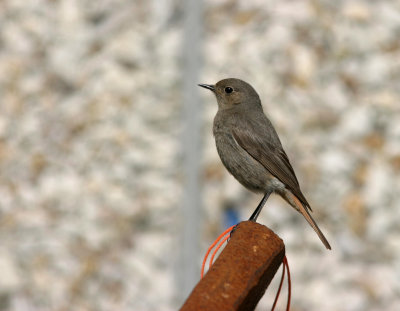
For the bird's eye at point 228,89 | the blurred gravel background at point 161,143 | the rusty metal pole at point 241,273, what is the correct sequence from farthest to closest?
the blurred gravel background at point 161,143
the bird's eye at point 228,89
the rusty metal pole at point 241,273

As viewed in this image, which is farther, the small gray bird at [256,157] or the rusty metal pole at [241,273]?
the small gray bird at [256,157]

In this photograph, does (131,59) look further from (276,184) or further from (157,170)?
(276,184)

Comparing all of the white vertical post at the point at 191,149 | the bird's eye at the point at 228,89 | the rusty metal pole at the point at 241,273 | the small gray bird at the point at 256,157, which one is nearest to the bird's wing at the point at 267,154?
the small gray bird at the point at 256,157

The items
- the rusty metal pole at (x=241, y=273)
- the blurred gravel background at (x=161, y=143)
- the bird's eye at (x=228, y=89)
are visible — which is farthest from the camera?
the blurred gravel background at (x=161, y=143)

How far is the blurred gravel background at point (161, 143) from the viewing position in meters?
7.10

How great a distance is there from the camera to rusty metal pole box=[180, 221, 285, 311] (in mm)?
1926

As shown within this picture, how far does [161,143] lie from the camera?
757 centimetres

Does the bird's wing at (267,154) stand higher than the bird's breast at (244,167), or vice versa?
the bird's wing at (267,154)

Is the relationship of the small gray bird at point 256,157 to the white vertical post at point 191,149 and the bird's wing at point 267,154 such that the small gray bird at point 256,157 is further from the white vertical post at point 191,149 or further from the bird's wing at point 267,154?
the white vertical post at point 191,149

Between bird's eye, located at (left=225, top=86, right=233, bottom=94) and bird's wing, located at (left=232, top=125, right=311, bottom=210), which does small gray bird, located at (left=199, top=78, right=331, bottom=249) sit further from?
bird's eye, located at (left=225, top=86, right=233, bottom=94)

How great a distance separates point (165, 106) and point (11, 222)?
1.91m

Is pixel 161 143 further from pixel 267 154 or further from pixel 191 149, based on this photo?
pixel 267 154

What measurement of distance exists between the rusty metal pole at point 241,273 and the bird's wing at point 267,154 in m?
2.06

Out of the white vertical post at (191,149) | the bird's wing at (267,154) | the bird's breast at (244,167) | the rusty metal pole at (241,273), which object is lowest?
the rusty metal pole at (241,273)
